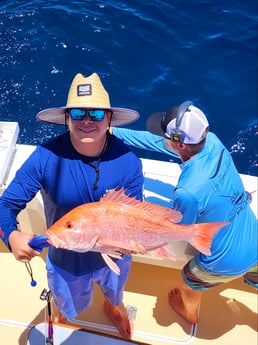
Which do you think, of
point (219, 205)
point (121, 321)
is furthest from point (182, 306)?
point (219, 205)

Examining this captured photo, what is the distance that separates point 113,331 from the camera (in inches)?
155

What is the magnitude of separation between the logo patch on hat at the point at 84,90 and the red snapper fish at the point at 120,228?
632 millimetres

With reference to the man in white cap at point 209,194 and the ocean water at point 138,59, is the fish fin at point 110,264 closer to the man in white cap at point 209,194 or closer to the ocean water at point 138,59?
the man in white cap at point 209,194

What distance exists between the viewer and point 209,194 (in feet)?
9.28

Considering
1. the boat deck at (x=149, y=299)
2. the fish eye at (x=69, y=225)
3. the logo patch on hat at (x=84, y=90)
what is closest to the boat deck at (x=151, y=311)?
the boat deck at (x=149, y=299)

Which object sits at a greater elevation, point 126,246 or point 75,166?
point 75,166

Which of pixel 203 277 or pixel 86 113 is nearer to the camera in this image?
pixel 86 113

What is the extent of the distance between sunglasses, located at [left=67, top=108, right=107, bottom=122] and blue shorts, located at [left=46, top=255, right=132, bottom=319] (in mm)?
1118

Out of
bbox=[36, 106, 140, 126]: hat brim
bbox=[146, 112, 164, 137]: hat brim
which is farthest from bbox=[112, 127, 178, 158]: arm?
bbox=[36, 106, 140, 126]: hat brim

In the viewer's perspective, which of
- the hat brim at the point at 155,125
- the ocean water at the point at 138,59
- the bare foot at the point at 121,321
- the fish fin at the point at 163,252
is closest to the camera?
the fish fin at the point at 163,252

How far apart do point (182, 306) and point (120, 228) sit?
6.32ft

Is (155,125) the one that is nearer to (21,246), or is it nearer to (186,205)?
(186,205)

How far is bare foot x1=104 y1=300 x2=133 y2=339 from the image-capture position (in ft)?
12.7

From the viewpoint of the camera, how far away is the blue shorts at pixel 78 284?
10.0 feet
